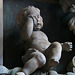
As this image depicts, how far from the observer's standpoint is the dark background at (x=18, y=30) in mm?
1628

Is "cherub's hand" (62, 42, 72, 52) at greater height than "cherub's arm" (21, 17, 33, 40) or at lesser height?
lesser

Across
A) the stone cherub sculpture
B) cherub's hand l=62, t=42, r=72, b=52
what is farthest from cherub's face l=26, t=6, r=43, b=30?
cherub's hand l=62, t=42, r=72, b=52

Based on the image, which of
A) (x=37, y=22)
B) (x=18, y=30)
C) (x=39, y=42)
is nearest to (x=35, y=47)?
(x=39, y=42)

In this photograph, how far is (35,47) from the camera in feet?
4.50

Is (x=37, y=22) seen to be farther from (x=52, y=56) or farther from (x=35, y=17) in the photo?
(x=52, y=56)

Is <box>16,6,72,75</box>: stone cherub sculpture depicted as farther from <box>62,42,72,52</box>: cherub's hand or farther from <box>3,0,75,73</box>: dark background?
<box>3,0,75,73</box>: dark background

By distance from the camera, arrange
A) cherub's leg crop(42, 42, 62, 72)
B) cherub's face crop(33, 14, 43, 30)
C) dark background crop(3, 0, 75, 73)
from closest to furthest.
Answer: cherub's leg crop(42, 42, 62, 72)
cherub's face crop(33, 14, 43, 30)
dark background crop(3, 0, 75, 73)

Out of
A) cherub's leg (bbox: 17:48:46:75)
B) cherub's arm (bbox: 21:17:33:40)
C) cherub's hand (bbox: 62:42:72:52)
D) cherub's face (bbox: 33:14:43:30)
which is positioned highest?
cherub's face (bbox: 33:14:43:30)

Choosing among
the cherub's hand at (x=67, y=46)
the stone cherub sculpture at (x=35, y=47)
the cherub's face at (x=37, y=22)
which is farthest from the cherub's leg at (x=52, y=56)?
the cherub's face at (x=37, y=22)

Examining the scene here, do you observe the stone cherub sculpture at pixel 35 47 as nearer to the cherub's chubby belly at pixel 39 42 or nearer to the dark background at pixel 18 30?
the cherub's chubby belly at pixel 39 42

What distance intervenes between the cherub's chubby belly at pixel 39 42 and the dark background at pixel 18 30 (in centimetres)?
24

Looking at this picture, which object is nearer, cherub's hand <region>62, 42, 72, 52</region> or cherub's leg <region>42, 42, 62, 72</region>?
cherub's leg <region>42, 42, 62, 72</region>

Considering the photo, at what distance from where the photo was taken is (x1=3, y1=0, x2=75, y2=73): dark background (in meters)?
1.63

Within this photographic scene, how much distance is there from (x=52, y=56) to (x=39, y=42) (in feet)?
0.70
